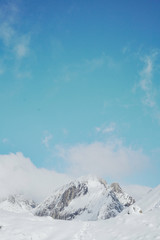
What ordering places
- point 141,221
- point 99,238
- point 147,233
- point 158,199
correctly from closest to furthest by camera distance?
point 147,233, point 99,238, point 141,221, point 158,199

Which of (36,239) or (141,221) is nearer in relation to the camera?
(36,239)

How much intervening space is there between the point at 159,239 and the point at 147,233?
88.8 inches

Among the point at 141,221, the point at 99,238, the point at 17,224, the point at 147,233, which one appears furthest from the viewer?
the point at 17,224

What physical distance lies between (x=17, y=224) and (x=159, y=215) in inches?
497

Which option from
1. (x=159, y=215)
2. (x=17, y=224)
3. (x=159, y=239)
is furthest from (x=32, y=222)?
(x=159, y=239)

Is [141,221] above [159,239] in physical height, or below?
above

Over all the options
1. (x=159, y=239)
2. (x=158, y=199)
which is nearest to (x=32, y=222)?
(x=159, y=239)

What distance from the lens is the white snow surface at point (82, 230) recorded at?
18375mm

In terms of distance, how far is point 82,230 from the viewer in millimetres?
22422

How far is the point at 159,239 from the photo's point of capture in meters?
15.3

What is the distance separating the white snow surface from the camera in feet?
60.3

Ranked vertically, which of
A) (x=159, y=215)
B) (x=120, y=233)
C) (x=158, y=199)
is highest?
(x=158, y=199)

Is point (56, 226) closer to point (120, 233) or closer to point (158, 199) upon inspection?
point (120, 233)

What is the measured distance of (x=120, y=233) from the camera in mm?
19125
